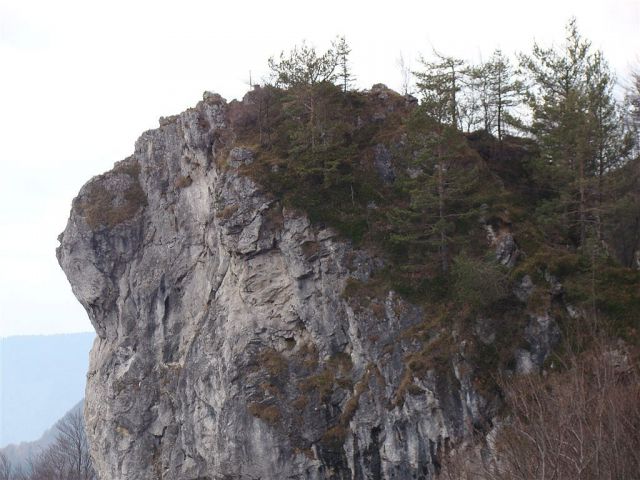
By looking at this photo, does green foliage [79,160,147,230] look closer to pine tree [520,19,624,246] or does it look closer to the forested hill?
the forested hill

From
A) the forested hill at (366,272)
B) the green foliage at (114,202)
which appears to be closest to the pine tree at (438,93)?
the forested hill at (366,272)

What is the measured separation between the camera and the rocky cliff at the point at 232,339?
939 inches

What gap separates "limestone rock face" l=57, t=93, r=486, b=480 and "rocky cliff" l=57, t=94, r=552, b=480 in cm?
7

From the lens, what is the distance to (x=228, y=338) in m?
28.8

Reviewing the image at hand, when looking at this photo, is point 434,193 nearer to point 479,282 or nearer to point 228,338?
→ point 479,282

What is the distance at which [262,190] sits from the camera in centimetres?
2902

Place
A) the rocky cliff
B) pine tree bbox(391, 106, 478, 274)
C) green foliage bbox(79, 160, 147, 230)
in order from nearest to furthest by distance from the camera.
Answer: the rocky cliff < pine tree bbox(391, 106, 478, 274) < green foliage bbox(79, 160, 147, 230)

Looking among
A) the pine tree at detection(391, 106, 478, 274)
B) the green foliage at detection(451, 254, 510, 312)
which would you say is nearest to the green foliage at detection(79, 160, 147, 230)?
the pine tree at detection(391, 106, 478, 274)

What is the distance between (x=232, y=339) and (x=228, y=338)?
1.09 feet

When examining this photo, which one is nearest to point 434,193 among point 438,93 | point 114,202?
point 438,93

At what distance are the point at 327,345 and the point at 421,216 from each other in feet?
22.0

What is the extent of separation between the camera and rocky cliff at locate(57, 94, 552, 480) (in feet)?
78.2

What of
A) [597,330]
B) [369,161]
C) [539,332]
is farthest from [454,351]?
[369,161]

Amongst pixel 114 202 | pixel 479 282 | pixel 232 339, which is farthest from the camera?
pixel 114 202
